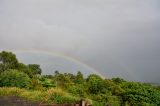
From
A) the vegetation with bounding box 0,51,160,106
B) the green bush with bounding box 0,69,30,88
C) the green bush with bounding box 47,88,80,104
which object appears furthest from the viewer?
the green bush with bounding box 0,69,30,88

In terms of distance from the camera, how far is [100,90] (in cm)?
4175

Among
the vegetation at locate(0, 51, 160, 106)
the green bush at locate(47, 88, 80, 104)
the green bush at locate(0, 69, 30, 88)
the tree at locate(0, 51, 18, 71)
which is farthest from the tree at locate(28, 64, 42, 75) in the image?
the green bush at locate(47, 88, 80, 104)

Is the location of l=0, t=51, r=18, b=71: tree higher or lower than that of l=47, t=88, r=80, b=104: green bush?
higher

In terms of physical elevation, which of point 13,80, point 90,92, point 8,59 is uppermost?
point 8,59

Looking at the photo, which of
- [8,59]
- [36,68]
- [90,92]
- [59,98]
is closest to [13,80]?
[90,92]

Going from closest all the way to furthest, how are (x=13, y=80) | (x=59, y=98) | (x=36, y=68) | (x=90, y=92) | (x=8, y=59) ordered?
1. (x=59, y=98)
2. (x=90, y=92)
3. (x=13, y=80)
4. (x=8, y=59)
5. (x=36, y=68)

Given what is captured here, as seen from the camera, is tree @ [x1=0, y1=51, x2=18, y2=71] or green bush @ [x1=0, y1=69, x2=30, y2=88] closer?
green bush @ [x1=0, y1=69, x2=30, y2=88]

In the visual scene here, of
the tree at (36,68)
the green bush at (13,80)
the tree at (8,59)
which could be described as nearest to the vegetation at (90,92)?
the green bush at (13,80)

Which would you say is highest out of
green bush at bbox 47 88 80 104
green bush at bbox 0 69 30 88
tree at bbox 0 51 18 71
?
tree at bbox 0 51 18 71

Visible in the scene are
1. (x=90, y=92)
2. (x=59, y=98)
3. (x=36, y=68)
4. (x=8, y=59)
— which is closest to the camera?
(x=59, y=98)

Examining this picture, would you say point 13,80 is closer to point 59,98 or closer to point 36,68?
point 59,98

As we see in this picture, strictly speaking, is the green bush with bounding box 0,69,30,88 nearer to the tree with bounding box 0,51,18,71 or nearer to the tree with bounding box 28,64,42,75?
the tree with bounding box 0,51,18,71

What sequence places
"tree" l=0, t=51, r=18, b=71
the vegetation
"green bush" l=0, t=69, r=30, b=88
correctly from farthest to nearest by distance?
1. "tree" l=0, t=51, r=18, b=71
2. "green bush" l=0, t=69, r=30, b=88
3. the vegetation

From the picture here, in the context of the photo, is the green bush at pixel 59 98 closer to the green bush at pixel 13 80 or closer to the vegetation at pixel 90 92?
the vegetation at pixel 90 92
